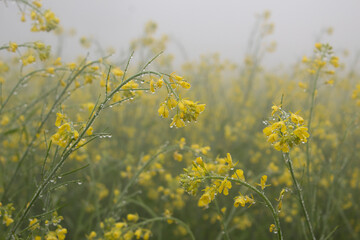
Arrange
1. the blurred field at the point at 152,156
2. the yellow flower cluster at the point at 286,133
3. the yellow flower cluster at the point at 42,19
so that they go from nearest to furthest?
the yellow flower cluster at the point at 286,133 → the blurred field at the point at 152,156 → the yellow flower cluster at the point at 42,19

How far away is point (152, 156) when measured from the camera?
2074 millimetres

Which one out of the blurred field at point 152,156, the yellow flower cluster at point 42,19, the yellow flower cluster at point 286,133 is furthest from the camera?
the yellow flower cluster at point 42,19

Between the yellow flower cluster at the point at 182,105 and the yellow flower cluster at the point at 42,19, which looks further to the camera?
the yellow flower cluster at the point at 42,19

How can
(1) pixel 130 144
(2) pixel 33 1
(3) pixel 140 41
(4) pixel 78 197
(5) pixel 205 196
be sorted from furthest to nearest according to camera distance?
(1) pixel 130 144, (3) pixel 140 41, (4) pixel 78 197, (2) pixel 33 1, (5) pixel 205 196

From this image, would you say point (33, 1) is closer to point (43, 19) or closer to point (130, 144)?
point (43, 19)

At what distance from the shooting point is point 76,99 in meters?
5.80

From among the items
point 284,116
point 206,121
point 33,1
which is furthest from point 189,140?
point 284,116

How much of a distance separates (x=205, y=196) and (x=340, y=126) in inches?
186

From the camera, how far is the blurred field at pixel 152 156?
131 centimetres

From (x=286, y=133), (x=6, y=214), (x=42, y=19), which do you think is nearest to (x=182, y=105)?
(x=286, y=133)

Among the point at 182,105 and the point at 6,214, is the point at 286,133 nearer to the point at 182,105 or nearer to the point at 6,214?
the point at 182,105

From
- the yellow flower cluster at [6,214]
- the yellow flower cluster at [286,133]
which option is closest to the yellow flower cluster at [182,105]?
the yellow flower cluster at [286,133]

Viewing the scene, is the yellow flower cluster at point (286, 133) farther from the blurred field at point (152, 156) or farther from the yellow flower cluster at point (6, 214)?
the yellow flower cluster at point (6, 214)

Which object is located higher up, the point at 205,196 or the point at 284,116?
the point at 284,116
